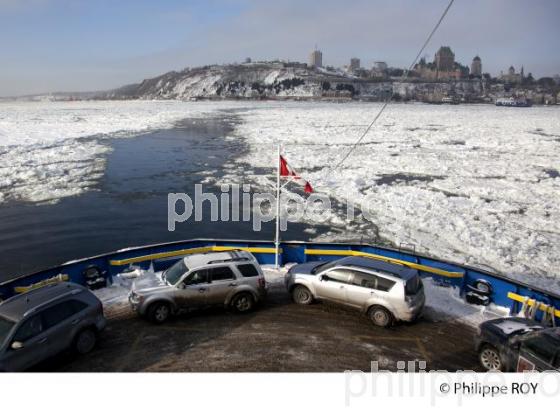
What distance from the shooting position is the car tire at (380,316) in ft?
33.2

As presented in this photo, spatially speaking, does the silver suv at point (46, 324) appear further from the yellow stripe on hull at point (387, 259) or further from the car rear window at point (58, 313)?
the yellow stripe on hull at point (387, 259)

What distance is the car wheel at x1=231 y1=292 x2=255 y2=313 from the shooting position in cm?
1074

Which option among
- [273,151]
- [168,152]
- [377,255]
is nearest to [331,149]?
[273,151]

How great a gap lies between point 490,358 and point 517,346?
746 millimetres

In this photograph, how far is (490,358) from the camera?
8.68 metres

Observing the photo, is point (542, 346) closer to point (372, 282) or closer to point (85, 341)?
point (372, 282)

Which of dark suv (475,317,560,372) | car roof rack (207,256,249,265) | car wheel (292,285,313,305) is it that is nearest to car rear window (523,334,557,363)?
dark suv (475,317,560,372)

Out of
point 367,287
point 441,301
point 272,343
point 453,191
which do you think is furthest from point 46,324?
point 453,191

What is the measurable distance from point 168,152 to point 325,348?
130 feet

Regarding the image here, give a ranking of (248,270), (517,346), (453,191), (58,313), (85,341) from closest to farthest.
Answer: (517,346) < (58,313) < (85,341) < (248,270) < (453,191)

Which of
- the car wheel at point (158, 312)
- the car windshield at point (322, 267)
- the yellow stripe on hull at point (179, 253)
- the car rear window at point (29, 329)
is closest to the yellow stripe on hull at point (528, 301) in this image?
the car windshield at point (322, 267)
